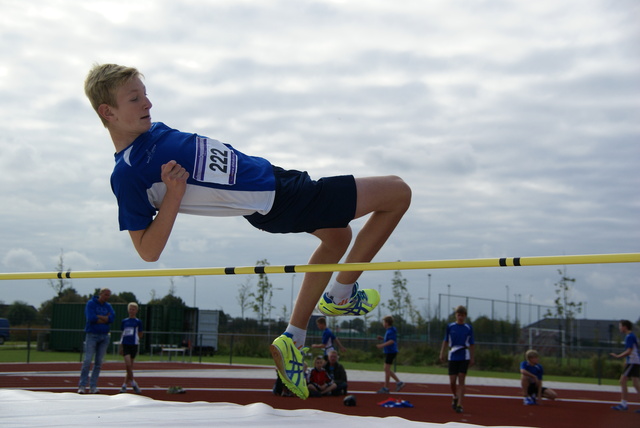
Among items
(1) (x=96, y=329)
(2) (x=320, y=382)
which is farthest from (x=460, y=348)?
(1) (x=96, y=329)

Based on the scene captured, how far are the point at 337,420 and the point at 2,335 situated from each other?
60.9 ft

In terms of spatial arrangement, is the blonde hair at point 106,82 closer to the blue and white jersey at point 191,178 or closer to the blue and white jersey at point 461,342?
the blue and white jersey at point 191,178

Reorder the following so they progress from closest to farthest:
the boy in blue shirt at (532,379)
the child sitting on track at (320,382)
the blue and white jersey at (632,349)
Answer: the blue and white jersey at (632,349)
the boy in blue shirt at (532,379)
the child sitting on track at (320,382)

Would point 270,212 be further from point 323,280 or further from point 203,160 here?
point 323,280

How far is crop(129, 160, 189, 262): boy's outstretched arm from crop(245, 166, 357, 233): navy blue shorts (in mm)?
412

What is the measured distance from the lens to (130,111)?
274 centimetres

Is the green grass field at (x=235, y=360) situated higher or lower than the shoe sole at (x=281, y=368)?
lower

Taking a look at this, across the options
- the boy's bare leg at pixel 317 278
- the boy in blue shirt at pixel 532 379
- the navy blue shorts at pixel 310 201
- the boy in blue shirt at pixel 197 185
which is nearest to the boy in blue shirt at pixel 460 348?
the boy in blue shirt at pixel 532 379

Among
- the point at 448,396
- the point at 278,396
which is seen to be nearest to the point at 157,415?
the point at 278,396

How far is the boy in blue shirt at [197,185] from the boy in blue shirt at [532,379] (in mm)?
7940

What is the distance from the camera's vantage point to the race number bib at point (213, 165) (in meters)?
2.72

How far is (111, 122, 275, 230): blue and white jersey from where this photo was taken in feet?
8.77

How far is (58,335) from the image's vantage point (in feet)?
69.1

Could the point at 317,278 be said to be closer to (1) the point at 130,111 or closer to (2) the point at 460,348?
(1) the point at 130,111
